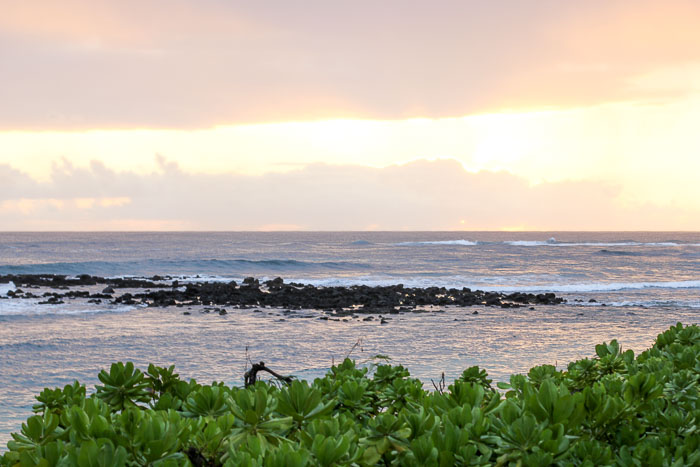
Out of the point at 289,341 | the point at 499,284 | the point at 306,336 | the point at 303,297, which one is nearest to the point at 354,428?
the point at 289,341

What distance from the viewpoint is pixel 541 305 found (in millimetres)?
24031

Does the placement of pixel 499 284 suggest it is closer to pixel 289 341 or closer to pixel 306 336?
pixel 306 336

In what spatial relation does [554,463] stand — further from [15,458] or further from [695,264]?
[695,264]

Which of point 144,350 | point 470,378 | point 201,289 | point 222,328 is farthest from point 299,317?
point 470,378

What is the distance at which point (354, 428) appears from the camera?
1872mm

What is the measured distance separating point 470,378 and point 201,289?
86.1 feet

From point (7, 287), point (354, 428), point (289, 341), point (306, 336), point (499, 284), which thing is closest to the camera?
point (354, 428)

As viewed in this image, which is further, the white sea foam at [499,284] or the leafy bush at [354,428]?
the white sea foam at [499,284]

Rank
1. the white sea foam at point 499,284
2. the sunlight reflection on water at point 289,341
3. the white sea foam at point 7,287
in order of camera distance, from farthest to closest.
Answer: the white sea foam at point 499,284
the white sea foam at point 7,287
the sunlight reflection on water at point 289,341

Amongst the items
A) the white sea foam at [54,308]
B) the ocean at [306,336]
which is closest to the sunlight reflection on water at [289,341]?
the ocean at [306,336]

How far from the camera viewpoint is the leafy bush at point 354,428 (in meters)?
1.55

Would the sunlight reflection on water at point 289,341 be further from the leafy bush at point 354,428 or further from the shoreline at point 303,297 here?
the leafy bush at point 354,428

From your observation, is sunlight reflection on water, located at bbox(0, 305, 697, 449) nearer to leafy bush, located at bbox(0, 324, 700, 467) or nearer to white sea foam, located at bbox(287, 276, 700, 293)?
leafy bush, located at bbox(0, 324, 700, 467)

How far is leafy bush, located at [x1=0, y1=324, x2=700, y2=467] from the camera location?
1549 millimetres
